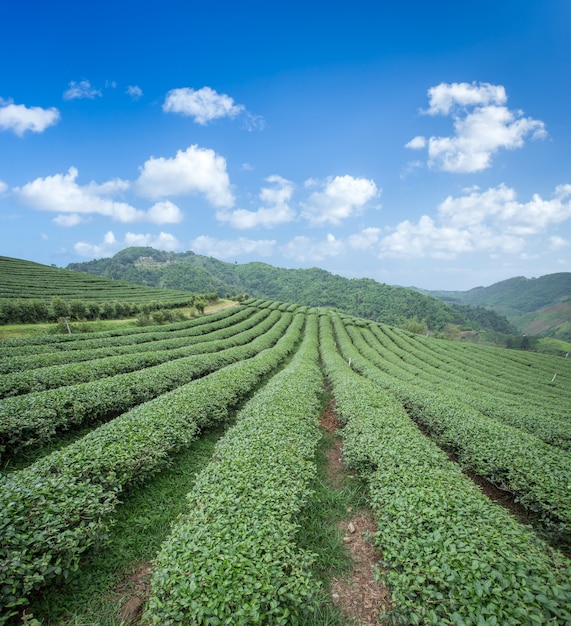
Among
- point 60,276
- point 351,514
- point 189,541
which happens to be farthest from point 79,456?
point 60,276

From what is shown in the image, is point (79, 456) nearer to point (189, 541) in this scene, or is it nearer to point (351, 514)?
point (189, 541)

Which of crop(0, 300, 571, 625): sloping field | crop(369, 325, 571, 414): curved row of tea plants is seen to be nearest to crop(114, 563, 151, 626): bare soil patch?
crop(0, 300, 571, 625): sloping field

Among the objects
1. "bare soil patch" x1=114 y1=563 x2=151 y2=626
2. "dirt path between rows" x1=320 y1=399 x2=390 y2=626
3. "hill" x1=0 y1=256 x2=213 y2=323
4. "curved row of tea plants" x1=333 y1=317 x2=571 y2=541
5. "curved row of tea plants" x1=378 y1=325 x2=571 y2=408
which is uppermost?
"hill" x1=0 y1=256 x2=213 y2=323

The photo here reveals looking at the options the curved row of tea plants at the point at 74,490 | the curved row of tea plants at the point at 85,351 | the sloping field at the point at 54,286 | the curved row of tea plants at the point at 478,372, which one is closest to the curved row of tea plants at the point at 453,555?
the curved row of tea plants at the point at 74,490

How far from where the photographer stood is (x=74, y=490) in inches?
184

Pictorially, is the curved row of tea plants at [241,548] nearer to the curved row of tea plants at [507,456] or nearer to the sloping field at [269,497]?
the sloping field at [269,497]

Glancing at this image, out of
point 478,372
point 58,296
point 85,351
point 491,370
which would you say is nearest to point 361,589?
point 85,351

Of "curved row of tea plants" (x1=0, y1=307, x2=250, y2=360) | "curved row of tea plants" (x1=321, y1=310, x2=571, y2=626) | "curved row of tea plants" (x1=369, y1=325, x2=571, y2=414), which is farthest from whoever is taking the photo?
"curved row of tea plants" (x1=369, y1=325, x2=571, y2=414)

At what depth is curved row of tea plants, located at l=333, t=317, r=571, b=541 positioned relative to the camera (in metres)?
5.83

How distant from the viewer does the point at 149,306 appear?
139 ft

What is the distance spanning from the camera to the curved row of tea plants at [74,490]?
353cm

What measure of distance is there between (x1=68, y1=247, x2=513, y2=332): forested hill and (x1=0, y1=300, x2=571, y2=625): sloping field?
10663 cm

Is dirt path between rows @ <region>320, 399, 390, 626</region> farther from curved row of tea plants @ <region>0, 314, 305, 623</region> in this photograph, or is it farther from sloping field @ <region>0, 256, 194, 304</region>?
sloping field @ <region>0, 256, 194, 304</region>

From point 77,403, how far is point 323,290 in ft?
454
